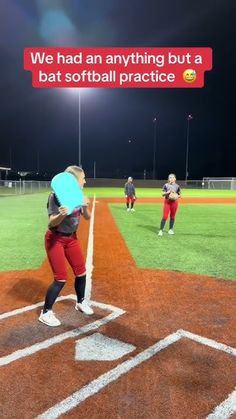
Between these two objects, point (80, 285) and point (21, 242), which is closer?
point (80, 285)

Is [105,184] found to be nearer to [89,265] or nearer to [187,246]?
[187,246]

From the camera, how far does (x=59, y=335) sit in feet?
15.1

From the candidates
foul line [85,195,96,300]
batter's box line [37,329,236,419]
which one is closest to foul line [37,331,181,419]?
batter's box line [37,329,236,419]

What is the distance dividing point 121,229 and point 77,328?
9.57 m

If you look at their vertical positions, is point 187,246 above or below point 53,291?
below

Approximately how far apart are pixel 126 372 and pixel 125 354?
0.38 m

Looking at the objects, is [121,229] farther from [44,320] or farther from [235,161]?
[235,161]

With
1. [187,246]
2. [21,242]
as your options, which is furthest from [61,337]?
[21,242]

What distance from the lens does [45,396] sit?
3328 mm

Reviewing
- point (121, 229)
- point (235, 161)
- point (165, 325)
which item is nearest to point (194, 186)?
point (235, 161)

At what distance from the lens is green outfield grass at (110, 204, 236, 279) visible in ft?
27.0

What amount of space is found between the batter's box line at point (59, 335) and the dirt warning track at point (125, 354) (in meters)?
0.01

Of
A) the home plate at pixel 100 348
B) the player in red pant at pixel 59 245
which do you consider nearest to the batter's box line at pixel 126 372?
the home plate at pixel 100 348

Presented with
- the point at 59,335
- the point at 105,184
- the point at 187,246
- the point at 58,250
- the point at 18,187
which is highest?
the point at 58,250
